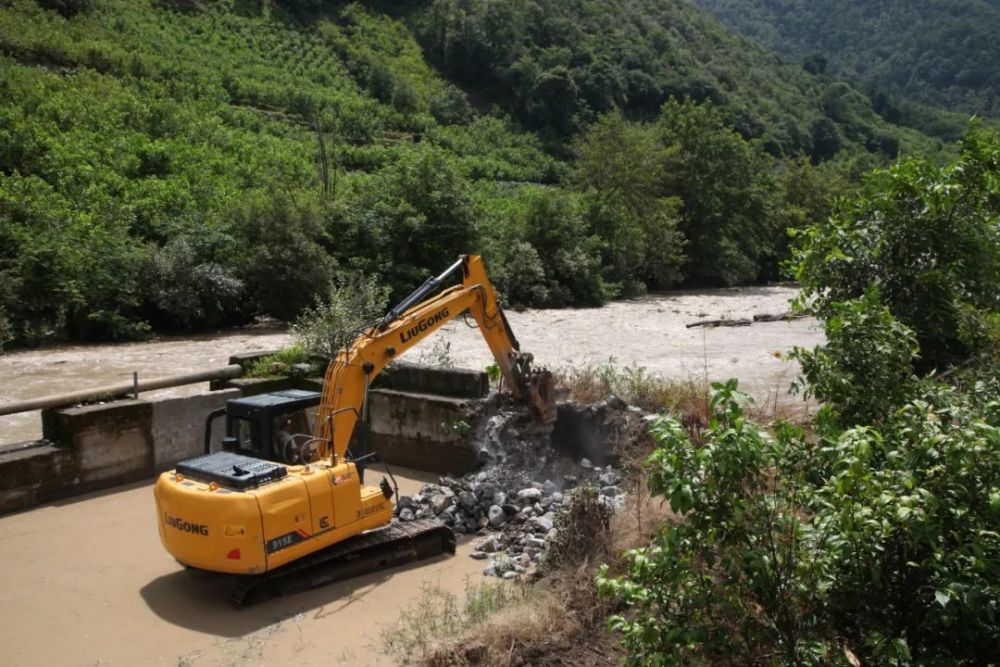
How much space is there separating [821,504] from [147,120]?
35.3m

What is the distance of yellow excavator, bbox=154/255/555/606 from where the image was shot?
718cm

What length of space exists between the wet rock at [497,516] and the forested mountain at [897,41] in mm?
124840

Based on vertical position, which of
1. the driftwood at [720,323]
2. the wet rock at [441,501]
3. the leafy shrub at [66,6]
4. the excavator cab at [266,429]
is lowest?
the wet rock at [441,501]

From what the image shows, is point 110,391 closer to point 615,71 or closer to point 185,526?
point 185,526

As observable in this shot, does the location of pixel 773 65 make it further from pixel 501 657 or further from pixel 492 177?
pixel 501 657

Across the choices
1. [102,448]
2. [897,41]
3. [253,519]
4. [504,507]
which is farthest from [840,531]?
[897,41]

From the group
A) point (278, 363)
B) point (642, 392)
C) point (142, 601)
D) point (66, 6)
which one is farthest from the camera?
point (66, 6)

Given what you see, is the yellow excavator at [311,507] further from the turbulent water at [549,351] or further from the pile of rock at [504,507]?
the turbulent water at [549,351]

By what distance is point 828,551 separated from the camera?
4020 millimetres

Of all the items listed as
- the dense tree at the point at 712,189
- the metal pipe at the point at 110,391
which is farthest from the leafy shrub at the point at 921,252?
the dense tree at the point at 712,189

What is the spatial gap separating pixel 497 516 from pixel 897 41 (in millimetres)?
178025

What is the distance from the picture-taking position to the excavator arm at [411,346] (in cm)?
861

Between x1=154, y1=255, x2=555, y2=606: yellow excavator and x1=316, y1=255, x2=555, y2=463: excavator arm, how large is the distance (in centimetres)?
1

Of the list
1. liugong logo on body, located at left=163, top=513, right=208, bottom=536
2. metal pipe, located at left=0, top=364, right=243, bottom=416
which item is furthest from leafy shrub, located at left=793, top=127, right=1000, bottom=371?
metal pipe, located at left=0, top=364, right=243, bottom=416
